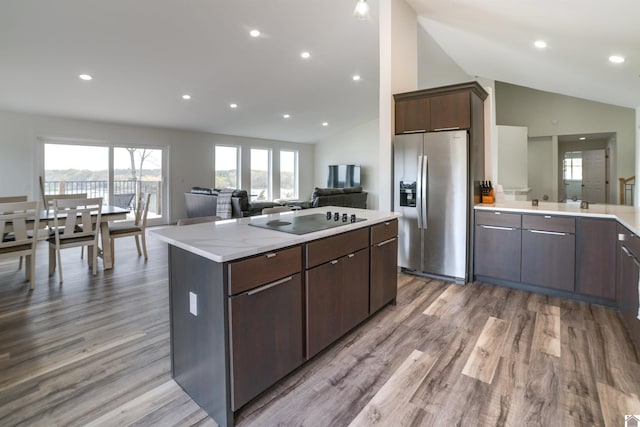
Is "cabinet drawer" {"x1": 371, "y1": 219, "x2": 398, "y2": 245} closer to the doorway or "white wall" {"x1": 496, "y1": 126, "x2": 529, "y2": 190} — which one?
"white wall" {"x1": 496, "y1": 126, "x2": 529, "y2": 190}

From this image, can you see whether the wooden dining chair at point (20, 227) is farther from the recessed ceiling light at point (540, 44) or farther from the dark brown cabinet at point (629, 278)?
the recessed ceiling light at point (540, 44)

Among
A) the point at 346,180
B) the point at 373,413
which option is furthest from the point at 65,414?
the point at 346,180

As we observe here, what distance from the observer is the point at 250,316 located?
159 cm

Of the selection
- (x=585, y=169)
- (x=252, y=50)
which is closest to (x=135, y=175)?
(x=252, y=50)

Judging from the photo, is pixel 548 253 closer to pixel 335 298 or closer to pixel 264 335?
pixel 335 298

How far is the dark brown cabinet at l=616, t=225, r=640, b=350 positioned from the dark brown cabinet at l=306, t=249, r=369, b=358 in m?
1.68

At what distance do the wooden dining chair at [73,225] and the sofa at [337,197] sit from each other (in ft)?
13.2

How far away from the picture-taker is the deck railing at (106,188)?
6680mm

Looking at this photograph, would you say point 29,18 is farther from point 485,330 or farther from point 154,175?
point 485,330

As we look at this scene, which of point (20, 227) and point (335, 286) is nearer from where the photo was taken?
point (335, 286)

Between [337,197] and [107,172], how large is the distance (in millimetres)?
5188

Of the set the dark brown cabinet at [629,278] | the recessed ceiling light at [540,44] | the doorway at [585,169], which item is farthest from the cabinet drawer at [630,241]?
the doorway at [585,169]

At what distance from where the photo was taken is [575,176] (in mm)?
9898

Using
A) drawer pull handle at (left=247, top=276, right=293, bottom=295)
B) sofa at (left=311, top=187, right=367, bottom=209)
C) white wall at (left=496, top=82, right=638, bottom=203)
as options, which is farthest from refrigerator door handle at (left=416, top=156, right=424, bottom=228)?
white wall at (left=496, top=82, right=638, bottom=203)
